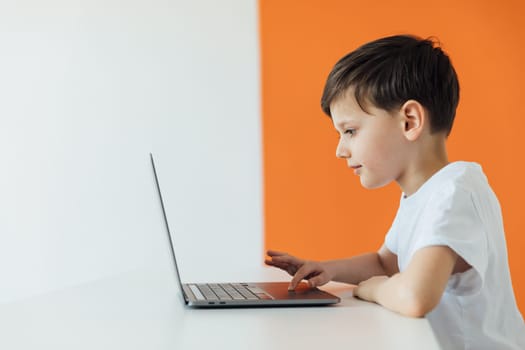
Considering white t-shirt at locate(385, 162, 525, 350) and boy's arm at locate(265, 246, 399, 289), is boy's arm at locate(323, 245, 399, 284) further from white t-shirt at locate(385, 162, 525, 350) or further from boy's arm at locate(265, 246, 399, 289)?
white t-shirt at locate(385, 162, 525, 350)

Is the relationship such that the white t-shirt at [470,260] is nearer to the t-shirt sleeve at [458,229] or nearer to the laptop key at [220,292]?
the t-shirt sleeve at [458,229]

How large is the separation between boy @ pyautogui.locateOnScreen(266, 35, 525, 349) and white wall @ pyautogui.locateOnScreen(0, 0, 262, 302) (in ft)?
6.03

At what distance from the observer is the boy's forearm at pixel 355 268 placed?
4.46 feet

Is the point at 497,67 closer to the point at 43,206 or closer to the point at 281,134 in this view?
the point at 281,134

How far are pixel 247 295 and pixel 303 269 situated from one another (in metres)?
0.20

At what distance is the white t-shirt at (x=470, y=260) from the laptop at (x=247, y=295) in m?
0.18

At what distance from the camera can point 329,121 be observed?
10.5 ft

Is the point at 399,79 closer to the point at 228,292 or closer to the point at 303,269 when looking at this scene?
the point at 303,269

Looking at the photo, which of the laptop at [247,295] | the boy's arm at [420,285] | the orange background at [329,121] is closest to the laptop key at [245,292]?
the laptop at [247,295]

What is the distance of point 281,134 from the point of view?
3223 millimetres

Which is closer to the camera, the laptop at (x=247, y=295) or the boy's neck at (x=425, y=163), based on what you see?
the laptop at (x=247, y=295)

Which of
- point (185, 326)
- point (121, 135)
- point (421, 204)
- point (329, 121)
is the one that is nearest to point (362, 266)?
point (421, 204)

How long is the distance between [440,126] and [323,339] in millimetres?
702

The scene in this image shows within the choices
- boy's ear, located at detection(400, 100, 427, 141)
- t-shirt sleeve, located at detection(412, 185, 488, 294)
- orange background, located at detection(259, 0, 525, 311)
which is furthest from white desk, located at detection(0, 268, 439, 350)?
orange background, located at detection(259, 0, 525, 311)
